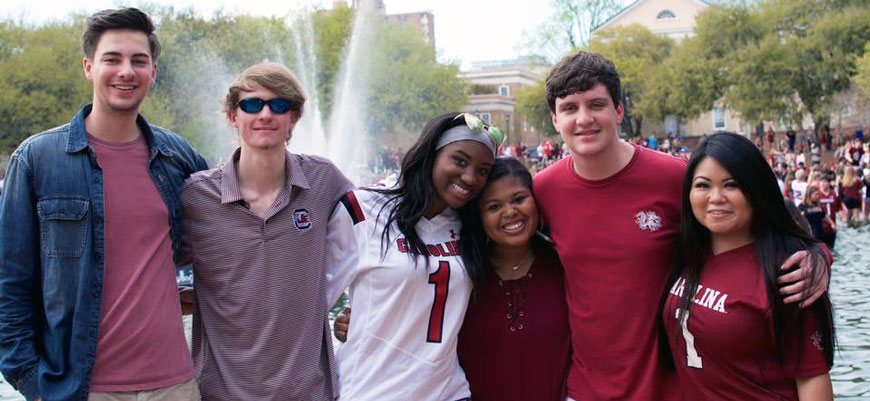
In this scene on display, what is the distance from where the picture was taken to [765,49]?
44.1 m

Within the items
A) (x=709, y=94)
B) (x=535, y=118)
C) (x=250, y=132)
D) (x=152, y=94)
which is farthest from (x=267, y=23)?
(x=250, y=132)

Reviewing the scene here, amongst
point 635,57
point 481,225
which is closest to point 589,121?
point 481,225

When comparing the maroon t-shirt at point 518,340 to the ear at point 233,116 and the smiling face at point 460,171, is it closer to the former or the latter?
the smiling face at point 460,171

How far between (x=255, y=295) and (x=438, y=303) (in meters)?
0.87

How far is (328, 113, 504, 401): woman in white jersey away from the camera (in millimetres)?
4031

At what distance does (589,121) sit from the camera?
13.3 feet

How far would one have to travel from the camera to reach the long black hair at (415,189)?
13.6 ft

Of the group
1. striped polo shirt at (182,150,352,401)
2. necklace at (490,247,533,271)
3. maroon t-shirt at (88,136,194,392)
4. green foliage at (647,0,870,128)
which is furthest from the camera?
green foliage at (647,0,870,128)

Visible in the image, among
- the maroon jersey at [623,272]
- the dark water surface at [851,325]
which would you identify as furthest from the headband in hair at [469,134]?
the dark water surface at [851,325]

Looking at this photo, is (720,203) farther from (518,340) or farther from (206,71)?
(206,71)

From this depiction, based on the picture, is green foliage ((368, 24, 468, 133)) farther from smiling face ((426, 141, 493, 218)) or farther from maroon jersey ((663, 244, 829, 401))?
maroon jersey ((663, 244, 829, 401))

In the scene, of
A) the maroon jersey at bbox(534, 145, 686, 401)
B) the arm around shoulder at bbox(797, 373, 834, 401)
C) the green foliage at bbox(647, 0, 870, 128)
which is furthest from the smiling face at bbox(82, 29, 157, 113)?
the green foliage at bbox(647, 0, 870, 128)

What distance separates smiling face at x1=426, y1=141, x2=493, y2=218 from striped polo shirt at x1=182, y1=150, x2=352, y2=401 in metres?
0.67

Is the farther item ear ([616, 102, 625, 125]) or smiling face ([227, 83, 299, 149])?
ear ([616, 102, 625, 125])
